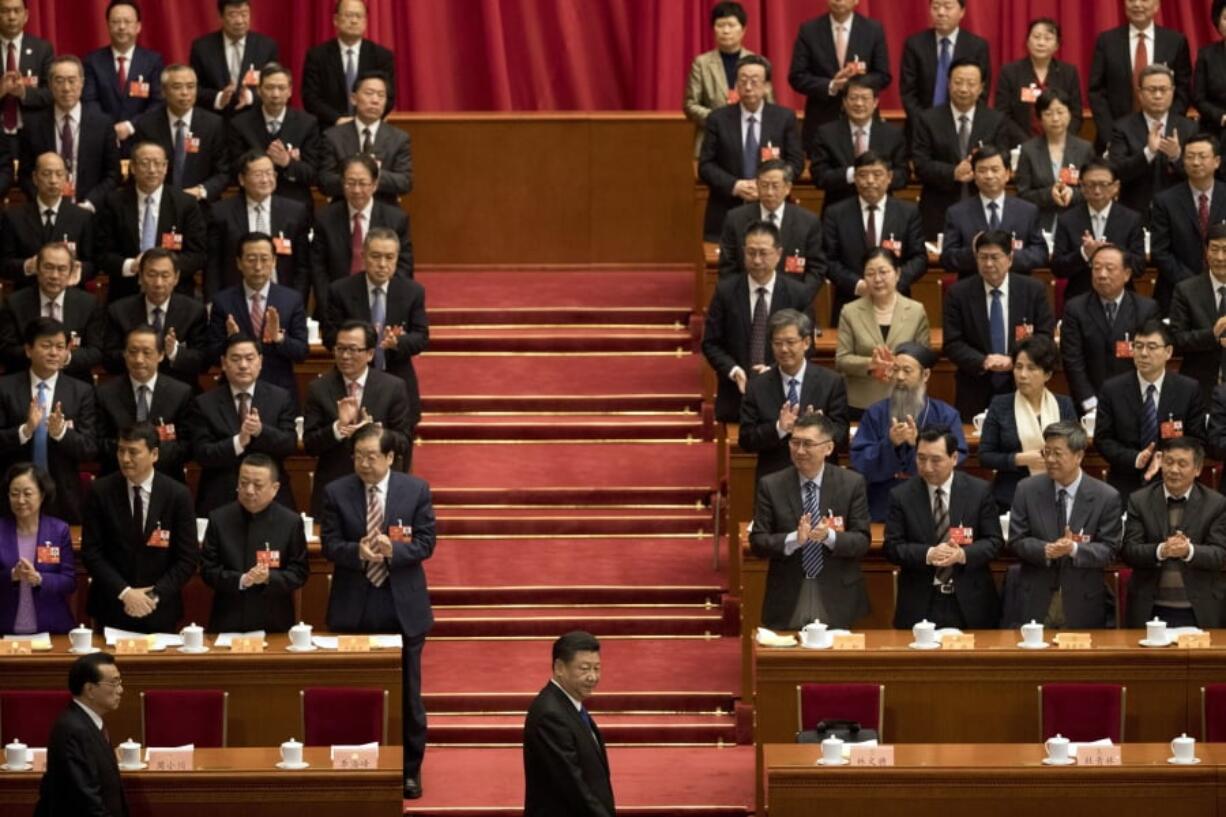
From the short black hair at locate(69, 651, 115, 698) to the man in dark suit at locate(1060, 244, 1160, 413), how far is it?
12.9ft

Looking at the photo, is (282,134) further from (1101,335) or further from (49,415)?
(1101,335)

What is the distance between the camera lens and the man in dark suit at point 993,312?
948 cm

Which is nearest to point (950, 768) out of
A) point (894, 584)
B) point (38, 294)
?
point (894, 584)

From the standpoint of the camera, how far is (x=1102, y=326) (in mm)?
9469

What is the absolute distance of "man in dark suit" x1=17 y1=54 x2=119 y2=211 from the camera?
10555mm

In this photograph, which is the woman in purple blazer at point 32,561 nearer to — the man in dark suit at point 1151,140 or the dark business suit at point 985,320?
the dark business suit at point 985,320

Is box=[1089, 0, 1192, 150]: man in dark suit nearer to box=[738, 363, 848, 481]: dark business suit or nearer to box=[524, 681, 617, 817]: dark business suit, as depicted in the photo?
box=[738, 363, 848, 481]: dark business suit

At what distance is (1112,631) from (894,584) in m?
0.92

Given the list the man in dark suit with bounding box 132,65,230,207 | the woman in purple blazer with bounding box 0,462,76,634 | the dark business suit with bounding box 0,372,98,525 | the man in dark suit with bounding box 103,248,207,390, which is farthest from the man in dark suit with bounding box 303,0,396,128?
the woman in purple blazer with bounding box 0,462,76,634

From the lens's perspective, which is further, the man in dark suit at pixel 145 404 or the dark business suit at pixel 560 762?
the man in dark suit at pixel 145 404

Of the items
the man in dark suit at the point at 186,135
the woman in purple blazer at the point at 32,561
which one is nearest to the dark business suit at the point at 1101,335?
the man in dark suit at the point at 186,135

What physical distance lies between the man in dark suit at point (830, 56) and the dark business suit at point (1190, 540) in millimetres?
3301

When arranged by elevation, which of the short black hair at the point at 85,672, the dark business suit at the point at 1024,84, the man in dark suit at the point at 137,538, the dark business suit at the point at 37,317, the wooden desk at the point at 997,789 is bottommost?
the wooden desk at the point at 997,789

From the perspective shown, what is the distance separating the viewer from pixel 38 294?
9.69 meters
